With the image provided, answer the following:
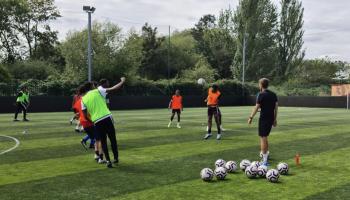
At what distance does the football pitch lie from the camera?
7938 mm

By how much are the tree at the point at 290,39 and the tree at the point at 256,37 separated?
3.53ft

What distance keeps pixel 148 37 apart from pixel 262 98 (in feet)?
219

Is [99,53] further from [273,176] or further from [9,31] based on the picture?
[273,176]

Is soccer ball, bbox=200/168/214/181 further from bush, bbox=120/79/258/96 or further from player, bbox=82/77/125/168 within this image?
bush, bbox=120/79/258/96

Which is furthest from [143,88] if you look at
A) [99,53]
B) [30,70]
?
[30,70]

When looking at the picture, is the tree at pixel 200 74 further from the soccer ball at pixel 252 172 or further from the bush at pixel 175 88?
the soccer ball at pixel 252 172

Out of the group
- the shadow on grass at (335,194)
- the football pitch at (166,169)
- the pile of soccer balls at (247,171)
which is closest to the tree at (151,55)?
the football pitch at (166,169)

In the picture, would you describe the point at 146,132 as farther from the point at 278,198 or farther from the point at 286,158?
the point at 278,198

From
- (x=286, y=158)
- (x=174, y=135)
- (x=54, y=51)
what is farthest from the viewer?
(x=54, y=51)

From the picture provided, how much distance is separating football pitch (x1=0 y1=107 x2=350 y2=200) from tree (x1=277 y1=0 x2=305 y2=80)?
174 ft

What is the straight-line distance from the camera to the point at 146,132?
734 inches

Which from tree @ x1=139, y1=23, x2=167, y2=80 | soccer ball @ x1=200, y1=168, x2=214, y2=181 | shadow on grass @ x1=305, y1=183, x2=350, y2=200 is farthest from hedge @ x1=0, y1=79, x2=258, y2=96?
shadow on grass @ x1=305, y1=183, x2=350, y2=200

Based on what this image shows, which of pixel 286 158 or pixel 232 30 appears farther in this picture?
pixel 232 30

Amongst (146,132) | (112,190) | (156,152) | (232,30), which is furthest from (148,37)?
(112,190)
